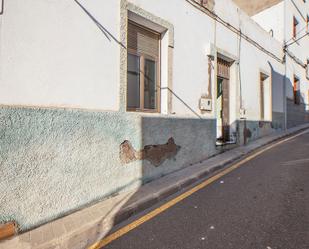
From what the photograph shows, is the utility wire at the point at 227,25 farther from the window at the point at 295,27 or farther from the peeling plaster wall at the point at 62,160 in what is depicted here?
the window at the point at 295,27

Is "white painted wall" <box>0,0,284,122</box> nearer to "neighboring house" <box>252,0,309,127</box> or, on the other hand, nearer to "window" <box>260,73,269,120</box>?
"window" <box>260,73,269,120</box>

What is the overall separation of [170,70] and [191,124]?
4.88 ft

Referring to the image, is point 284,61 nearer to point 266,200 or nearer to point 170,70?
point 170,70

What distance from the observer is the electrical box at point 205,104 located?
22.0ft

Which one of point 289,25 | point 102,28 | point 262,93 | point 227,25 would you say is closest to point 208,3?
point 227,25

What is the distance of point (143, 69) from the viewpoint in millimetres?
5410

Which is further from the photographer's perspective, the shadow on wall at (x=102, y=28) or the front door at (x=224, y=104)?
the front door at (x=224, y=104)

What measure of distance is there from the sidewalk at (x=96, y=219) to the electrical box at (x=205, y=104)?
211cm

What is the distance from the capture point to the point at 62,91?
3.72 metres

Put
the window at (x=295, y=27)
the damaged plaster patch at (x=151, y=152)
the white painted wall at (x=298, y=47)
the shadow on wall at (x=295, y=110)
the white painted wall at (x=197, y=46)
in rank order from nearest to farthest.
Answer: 1. the damaged plaster patch at (x=151, y=152)
2. the white painted wall at (x=197, y=46)
3. the shadow on wall at (x=295, y=110)
4. the white painted wall at (x=298, y=47)
5. the window at (x=295, y=27)

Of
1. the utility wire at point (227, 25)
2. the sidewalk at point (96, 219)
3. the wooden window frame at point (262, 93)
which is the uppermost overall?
the utility wire at point (227, 25)

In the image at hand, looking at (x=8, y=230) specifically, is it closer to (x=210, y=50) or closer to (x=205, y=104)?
(x=205, y=104)

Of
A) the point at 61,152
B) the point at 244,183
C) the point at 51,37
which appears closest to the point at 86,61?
the point at 51,37

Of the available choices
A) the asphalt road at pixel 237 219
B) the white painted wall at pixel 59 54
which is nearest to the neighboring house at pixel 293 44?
the asphalt road at pixel 237 219
